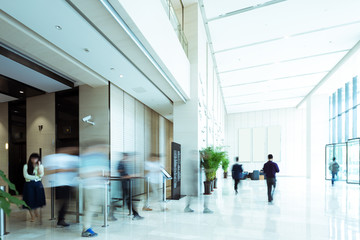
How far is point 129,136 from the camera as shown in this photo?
8.99 m

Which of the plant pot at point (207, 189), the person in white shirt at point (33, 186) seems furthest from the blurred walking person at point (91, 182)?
the plant pot at point (207, 189)

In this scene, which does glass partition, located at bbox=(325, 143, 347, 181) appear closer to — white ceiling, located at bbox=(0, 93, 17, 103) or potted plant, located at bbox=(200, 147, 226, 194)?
potted plant, located at bbox=(200, 147, 226, 194)

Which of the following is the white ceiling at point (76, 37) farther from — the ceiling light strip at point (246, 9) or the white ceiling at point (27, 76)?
the ceiling light strip at point (246, 9)

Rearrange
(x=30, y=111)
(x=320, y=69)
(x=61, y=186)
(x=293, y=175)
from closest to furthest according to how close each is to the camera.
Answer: (x=61, y=186), (x=30, y=111), (x=320, y=69), (x=293, y=175)

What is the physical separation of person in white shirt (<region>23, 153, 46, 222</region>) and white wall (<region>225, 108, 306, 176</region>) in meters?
22.3

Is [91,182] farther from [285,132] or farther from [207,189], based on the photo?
[285,132]

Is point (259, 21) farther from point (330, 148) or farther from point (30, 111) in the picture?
point (330, 148)

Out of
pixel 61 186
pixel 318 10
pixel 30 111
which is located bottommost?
pixel 61 186

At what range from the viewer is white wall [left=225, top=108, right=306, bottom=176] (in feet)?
79.3

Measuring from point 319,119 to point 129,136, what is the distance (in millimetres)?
18309

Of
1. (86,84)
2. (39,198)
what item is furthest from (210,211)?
(86,84)

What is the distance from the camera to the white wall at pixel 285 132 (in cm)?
2417

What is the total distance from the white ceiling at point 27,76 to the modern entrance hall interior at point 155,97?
0.03 meters

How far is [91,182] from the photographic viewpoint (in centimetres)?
428
